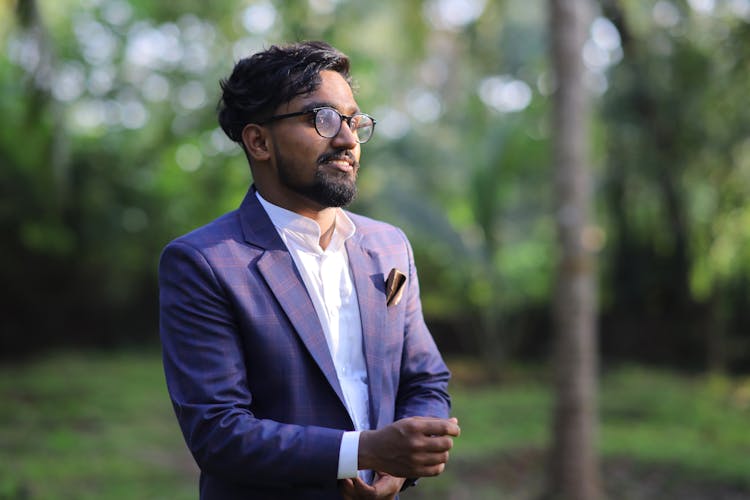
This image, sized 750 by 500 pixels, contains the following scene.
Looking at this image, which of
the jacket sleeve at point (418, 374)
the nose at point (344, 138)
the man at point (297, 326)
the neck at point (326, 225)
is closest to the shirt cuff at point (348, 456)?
the man at point (297, 326)

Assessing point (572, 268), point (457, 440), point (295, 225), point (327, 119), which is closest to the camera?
Answer: point (327, 119)

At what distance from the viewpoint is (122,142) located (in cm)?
1362

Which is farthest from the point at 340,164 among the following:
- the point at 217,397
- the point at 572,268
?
the point at 572,268

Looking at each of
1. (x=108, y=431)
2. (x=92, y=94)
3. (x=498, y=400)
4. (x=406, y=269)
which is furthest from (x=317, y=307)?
(x=92, y=94)

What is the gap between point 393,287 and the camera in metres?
2.03

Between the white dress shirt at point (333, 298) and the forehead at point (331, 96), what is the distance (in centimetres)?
26

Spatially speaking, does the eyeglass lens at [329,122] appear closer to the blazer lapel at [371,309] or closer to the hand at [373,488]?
the blazer lapel at [371,309]

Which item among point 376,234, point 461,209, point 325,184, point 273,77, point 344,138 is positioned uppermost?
point 273,77

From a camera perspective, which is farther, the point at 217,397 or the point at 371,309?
the point at 371,309

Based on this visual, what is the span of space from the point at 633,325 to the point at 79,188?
29.0ft

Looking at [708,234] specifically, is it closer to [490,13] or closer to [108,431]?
[490,13]

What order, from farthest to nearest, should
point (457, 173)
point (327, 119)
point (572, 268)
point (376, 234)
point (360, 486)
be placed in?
1. point (457, 173)
2. point (572, 268)
3. point (376, 234)
4. point (327, 119)
5. point (360, 486)

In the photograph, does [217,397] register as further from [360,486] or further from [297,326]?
[360,486]

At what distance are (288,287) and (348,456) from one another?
40cm
